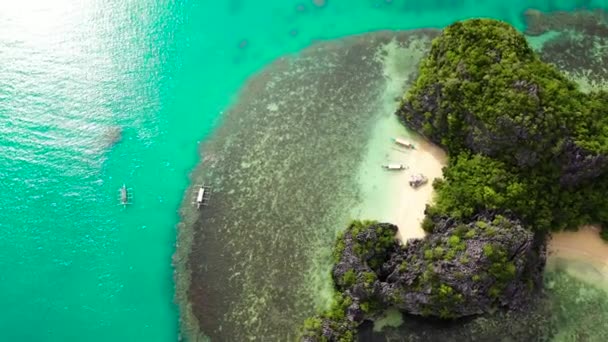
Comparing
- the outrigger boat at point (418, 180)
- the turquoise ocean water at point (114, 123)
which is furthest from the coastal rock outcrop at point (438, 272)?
the turquoise ocean water at point (114, 123)

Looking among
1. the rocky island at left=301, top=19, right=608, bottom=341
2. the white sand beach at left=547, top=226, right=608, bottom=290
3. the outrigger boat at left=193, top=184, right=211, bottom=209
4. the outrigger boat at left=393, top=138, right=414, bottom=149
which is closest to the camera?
the rocky island at left=301, top=19, right=608, bottom=341

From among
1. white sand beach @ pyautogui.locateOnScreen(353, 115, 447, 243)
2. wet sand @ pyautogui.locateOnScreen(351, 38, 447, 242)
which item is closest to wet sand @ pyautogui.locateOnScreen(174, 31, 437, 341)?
wet sand @ pyautogui.locateOnScreen(351, 38, 447, 242)

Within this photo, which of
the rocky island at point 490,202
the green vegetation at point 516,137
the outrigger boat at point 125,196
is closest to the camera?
the rocky island at point 490,202

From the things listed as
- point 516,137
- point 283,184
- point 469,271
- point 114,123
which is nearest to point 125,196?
point 114,123

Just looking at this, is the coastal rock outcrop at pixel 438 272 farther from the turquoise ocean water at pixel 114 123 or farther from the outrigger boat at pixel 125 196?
the outrigger boat at pixel 125 196

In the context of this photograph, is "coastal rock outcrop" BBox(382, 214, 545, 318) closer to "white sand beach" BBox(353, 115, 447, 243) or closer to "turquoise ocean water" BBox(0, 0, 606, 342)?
"white sand beach" BBox(353, 115, 447, 243)

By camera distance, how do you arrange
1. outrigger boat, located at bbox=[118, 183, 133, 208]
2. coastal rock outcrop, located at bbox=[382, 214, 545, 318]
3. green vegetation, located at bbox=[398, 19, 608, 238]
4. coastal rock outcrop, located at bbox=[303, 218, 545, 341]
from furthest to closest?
1. outrigger boat, located at bbox=[118, 183, 133, 208]
2. green vegetation, located at bbox=[398, 19, 608, 238]
3. coastal rock outcrop, located at bbox=[303, 218, 545, 341]
4. coastal rock outcrop, located at bbox=[382, 214, 545, 318]

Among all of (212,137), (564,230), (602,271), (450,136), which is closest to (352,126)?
(450,136)

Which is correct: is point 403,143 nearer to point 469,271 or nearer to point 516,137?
point 516,137
